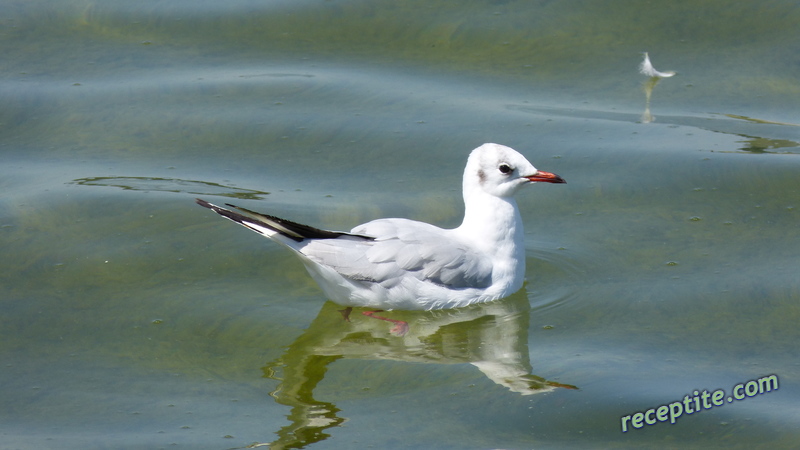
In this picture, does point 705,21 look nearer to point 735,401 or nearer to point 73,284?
point 735,401

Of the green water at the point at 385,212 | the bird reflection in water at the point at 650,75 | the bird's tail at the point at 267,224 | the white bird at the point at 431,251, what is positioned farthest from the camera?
the bird reflection in water at the point at 650,75

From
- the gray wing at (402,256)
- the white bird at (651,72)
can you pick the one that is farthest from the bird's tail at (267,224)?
the white bird at (651,72)

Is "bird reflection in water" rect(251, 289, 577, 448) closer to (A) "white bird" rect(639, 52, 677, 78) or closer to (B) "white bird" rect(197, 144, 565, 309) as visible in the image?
(B) "white bird" rect(197, 144, 565, 309)

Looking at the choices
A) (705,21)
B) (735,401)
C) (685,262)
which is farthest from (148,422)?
(705,21)

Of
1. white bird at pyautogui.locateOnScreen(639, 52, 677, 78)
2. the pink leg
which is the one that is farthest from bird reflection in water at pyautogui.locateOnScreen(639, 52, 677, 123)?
the pink leg

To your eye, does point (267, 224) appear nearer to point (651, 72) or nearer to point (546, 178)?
point (546, 178)

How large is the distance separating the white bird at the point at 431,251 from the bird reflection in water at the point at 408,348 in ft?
0.33

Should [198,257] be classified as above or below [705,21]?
below

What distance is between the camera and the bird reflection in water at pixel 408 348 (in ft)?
18.2

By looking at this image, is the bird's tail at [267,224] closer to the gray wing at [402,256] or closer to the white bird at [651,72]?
the gray wing at [402,256]

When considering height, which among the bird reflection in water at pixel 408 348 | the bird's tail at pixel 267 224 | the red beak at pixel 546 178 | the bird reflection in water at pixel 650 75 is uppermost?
the bird reflection in water at pixel 650 75

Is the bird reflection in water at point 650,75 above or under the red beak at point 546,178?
above

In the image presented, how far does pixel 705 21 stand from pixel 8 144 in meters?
6.26

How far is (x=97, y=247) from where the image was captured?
7.11 meters
